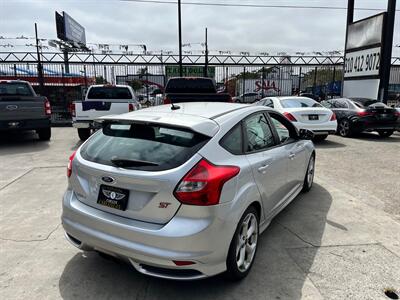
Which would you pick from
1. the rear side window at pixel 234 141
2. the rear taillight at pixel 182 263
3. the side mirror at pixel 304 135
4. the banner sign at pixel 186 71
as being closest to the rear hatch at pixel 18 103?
the side mirror at pixel 304 135

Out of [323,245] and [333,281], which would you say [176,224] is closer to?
[333,281]

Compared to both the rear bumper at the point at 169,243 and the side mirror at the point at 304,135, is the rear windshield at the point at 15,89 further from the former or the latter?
the rear bumper at the point at 169,243

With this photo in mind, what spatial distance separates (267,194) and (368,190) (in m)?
3.31

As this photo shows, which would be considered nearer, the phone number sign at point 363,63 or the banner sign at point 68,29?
the phone number sign at point 363,63

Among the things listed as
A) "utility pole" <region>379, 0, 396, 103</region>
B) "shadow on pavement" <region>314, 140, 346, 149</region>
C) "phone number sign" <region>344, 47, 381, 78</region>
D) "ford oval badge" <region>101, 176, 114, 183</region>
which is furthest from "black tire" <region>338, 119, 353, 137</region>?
"ford oval badge" <region>101, 176, 114, 183</region>

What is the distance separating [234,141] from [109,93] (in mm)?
9718

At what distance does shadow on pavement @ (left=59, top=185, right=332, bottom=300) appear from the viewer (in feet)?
9.89

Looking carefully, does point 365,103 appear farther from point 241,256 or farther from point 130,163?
point 130,163

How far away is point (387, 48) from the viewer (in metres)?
15.3

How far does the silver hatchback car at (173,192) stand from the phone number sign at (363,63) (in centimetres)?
1476

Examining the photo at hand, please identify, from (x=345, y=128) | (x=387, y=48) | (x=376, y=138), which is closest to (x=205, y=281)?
(x=345, y=128)

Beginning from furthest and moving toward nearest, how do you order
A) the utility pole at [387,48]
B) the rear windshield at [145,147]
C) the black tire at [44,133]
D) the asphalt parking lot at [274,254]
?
1. the utility pole at [387,48]
2. the black tire at [44,133]
3. the asphalt parking lot at [274,254]
4. the rear windshield at [145,147]

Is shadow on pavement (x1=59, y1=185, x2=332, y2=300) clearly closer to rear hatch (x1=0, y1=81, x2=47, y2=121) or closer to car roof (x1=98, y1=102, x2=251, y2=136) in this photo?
car roof (x1=98, y1=102, x2=251, y2=136)

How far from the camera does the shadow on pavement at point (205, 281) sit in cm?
302
